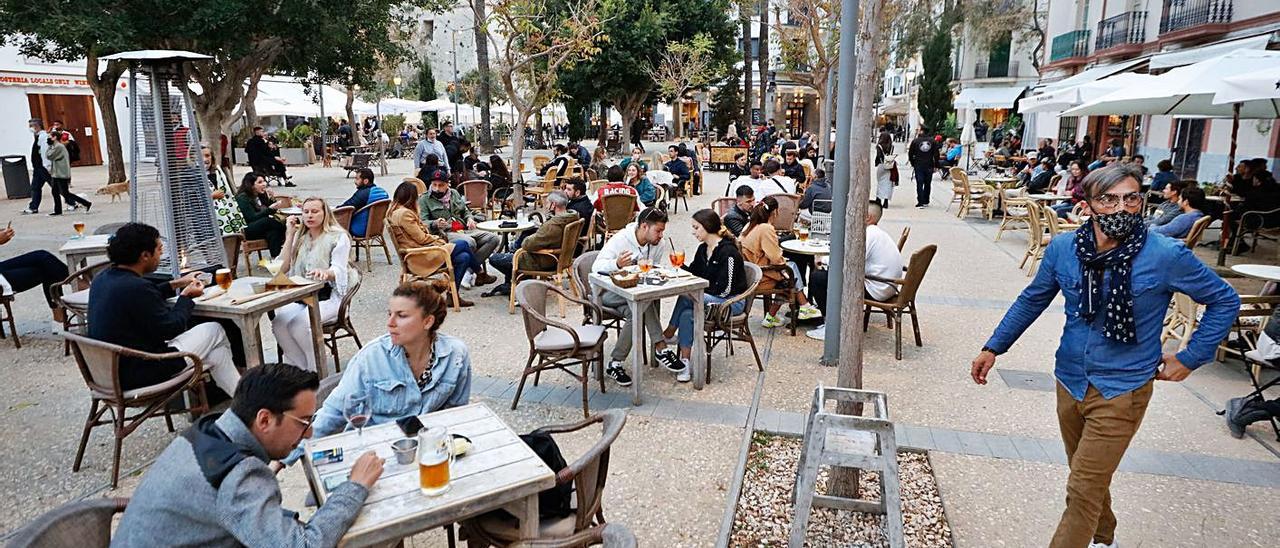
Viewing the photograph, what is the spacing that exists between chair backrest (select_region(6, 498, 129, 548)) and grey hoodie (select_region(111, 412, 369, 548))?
5.5 inches

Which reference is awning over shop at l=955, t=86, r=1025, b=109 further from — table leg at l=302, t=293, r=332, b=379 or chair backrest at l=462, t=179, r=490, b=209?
table leg at l=302, t=293, r=332, b=379

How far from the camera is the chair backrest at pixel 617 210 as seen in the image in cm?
930

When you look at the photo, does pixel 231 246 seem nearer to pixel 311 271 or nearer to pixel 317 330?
pixel 311 271

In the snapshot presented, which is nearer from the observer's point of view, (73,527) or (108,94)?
(73,527)

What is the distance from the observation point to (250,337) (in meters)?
4.41

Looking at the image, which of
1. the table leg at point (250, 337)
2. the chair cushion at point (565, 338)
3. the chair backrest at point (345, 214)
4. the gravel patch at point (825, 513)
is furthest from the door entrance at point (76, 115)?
the gravel patch at point (825, 513)

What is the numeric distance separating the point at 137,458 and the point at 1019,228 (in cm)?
1270

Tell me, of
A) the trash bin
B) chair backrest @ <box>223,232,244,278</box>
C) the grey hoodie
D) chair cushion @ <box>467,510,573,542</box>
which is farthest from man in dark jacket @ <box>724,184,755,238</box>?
the trash bin

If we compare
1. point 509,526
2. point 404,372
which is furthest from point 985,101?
point 509,526

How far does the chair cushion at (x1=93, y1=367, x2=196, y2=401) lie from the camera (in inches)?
150

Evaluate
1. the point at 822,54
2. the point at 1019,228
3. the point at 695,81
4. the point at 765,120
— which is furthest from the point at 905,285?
the point at 765,120

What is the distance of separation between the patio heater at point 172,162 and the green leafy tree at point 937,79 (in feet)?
115

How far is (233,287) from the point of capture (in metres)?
4.86

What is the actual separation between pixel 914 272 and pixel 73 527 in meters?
5.24
